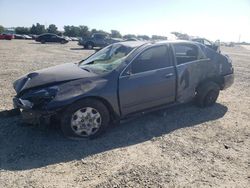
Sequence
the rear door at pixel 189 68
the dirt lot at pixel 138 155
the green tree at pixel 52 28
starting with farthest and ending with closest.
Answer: the green tree at pixel 52 28 → the rear door at pixel 189 68 → the dirt lot at pixel 138 155

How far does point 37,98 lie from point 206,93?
386cm

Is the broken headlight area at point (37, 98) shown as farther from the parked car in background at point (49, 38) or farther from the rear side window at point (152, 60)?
the parked car in background at point (49, 38)

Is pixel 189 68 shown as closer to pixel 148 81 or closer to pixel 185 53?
pixel 185 53

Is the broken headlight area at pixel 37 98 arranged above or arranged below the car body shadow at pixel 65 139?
above

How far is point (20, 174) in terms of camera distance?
379 cm

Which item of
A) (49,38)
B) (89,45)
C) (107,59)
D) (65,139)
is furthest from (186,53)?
(49,38)

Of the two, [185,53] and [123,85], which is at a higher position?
[185,53]

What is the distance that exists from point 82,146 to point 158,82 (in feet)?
6.25

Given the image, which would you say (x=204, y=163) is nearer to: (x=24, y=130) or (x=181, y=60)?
(x=181, y=60)

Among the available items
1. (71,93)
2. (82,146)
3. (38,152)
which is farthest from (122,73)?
(38,152)

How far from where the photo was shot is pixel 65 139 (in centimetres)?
484

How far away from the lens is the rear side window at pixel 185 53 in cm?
607

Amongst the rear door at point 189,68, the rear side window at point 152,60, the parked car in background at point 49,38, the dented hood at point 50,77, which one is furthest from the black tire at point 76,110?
the parked car in background at point 49,38

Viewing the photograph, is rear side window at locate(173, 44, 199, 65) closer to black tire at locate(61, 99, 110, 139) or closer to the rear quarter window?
the rear quarter window
